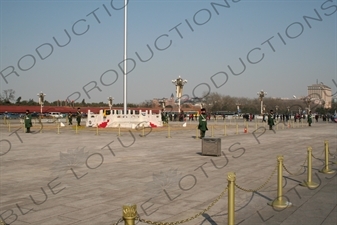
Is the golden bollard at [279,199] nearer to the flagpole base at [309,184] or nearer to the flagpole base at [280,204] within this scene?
the flagpole base at [280,204]

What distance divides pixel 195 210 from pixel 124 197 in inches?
70.9

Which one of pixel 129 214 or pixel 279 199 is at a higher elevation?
pixel 129 214

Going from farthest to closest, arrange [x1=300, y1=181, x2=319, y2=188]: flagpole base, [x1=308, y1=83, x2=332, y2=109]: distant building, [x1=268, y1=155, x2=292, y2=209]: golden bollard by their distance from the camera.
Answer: [x1=308, y1=83, x2=332, y2=109]: distant building
[x1=300, y1=181, x2=319, y2=188]: flagpole base
[x1=268, y1=155, x2=292, y2=209]: golden bollard

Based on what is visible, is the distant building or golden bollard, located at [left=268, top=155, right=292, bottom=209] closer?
golden bollard, located at [left=268, top=155, right=292, bottom=209]

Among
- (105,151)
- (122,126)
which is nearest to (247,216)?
(105,151)

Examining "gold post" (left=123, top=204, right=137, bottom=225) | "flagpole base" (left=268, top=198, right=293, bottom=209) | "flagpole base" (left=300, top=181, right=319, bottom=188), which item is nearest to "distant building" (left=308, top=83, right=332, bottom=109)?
"flagpole base" (left=300, top=181, right=319, bottom=188)

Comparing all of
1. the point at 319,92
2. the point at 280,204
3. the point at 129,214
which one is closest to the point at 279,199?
the point at 280,204

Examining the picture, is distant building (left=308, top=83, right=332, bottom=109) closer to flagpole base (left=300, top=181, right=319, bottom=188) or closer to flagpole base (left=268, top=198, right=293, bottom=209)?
flagpole base (left=300, top=181, right=319, bottom=188)

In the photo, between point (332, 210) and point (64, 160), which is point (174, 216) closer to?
point (332, 210)

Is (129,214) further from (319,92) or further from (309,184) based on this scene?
(319,92)

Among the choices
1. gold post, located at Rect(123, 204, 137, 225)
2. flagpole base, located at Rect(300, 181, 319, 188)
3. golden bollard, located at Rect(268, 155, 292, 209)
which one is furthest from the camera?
flagpole base, located at Rect(300, 181, 319, 188)

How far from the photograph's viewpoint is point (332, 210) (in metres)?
7.30

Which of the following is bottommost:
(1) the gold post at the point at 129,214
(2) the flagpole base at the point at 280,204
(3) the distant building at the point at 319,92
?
(2) the flagpole base at the point at 280,204

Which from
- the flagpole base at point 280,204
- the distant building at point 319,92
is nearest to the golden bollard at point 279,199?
the flagpole base at point 280,204
